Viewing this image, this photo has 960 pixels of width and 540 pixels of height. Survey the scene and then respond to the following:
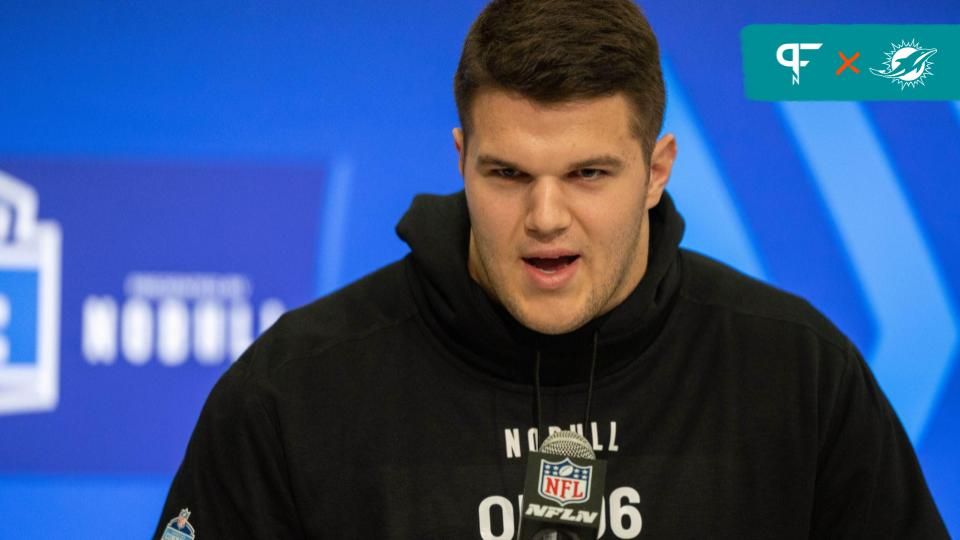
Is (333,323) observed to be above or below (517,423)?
above

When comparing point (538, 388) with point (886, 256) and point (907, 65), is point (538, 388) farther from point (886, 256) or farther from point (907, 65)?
point (907, 65)

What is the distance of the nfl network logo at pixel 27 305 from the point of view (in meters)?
2.64

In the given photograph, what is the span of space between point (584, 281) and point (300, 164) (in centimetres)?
126

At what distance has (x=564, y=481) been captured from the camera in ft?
5.31

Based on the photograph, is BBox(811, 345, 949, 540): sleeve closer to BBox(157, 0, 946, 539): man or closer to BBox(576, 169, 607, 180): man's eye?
BBox(157, 0, 946, 539): man

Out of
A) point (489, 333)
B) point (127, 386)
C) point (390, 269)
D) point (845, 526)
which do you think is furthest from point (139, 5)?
point (845, 526)

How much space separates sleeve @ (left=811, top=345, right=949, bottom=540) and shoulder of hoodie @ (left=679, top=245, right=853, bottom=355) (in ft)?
0.24

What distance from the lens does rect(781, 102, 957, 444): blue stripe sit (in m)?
2.76

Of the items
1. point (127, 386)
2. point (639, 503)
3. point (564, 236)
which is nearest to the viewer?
point (564, 236)

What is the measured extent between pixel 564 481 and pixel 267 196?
4.34ft

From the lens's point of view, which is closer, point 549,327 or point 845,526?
point 549,327

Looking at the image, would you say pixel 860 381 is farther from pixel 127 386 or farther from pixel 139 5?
pixel 139 5

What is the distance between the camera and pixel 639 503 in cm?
167

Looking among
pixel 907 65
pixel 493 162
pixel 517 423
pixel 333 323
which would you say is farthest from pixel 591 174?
pixel 907 65
